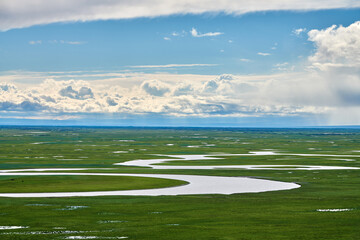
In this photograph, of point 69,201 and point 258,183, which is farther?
point 258,183

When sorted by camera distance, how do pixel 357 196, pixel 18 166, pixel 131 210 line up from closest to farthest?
pixel 131 210
pixel 357 196
pixel 18 166

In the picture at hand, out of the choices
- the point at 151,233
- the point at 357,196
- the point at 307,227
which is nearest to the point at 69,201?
the point at 151,233

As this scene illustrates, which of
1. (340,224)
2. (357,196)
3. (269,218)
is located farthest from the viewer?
(357,196)

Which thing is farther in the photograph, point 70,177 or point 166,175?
point 166,175

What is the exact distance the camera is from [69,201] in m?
50.9

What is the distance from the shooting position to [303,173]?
80.8m

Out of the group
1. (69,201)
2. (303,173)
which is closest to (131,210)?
(69,201)

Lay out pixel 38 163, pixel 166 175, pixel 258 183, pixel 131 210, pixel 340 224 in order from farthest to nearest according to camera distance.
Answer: pixel 38 163, pixel 166 175, pixel 258 183, pixel 131 210, pixel 340 224

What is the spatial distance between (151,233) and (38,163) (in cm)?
6424

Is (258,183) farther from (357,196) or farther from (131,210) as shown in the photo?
(131,210)

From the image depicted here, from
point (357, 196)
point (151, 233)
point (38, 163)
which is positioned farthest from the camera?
point (38, 163)

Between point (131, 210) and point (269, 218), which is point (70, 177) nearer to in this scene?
point (131, 210)

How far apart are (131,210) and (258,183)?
2649 cm

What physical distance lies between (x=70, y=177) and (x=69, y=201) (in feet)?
72.7
